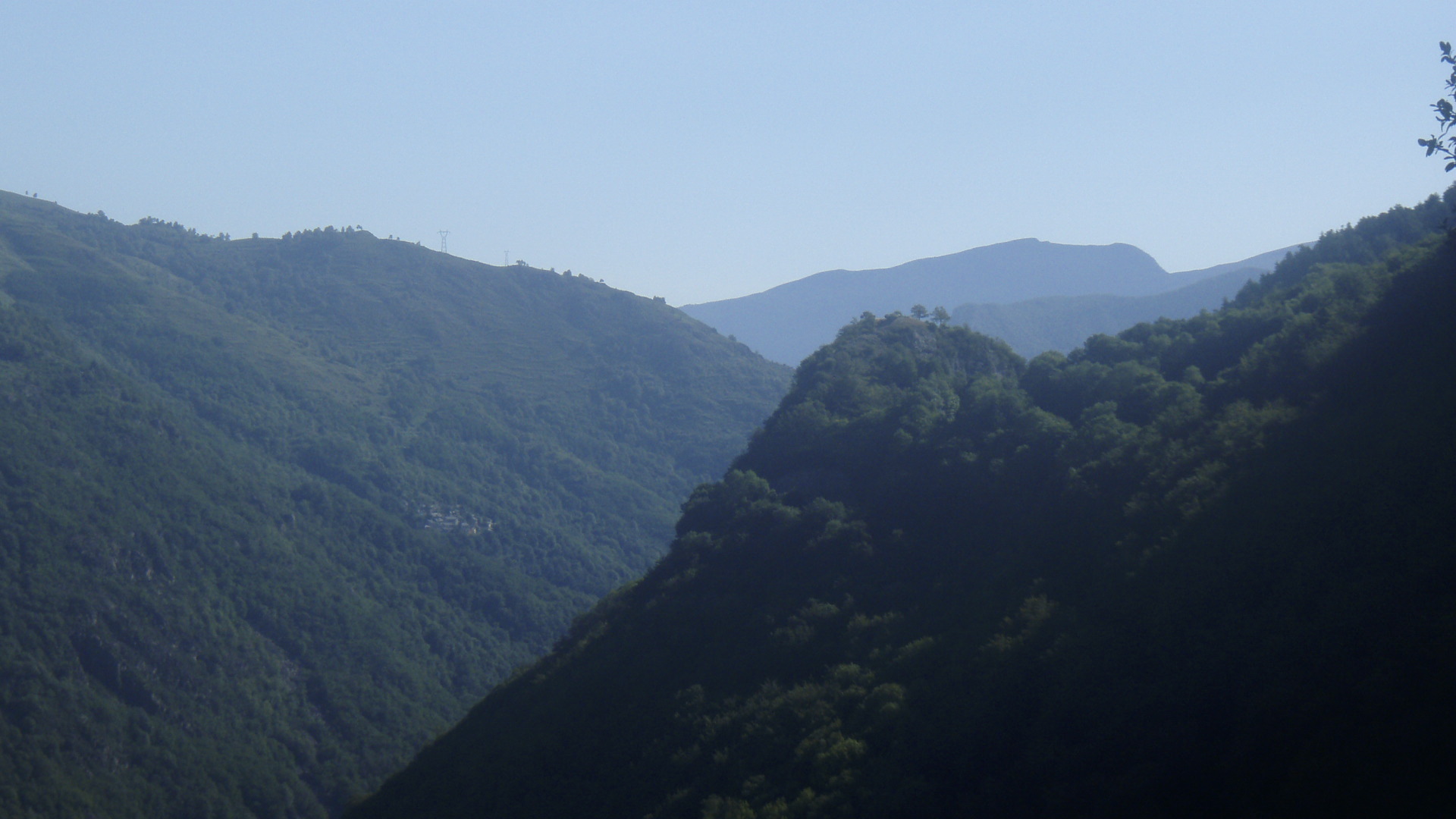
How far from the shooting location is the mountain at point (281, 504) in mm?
71875

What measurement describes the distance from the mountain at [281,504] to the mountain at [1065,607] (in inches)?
1284

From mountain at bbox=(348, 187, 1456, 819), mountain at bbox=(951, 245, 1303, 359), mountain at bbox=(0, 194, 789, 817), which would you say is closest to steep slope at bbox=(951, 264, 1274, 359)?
mountain at bbox=(951, 245, 1303, 359)

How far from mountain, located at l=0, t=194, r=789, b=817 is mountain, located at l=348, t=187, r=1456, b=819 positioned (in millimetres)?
32611

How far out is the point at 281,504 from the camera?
4045 inches

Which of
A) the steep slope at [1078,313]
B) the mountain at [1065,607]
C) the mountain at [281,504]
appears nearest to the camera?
the mountain at [1065,607]

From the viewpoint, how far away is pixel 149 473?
91625 mm

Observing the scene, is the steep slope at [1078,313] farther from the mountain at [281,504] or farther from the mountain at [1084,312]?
the mountain at [281,504]

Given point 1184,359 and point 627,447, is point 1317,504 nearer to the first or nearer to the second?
point 1184,359

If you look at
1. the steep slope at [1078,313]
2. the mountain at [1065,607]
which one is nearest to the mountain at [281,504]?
the mountain at [1065,607]

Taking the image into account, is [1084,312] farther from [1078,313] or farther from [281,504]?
[281,504]

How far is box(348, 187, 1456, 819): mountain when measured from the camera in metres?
15.5

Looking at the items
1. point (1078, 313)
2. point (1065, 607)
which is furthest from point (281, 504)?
point (1078, 313)

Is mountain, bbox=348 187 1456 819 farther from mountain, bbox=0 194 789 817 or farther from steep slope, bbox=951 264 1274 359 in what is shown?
steep slope, bbox=951 264 1274 359

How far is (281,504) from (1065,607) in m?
97.9
